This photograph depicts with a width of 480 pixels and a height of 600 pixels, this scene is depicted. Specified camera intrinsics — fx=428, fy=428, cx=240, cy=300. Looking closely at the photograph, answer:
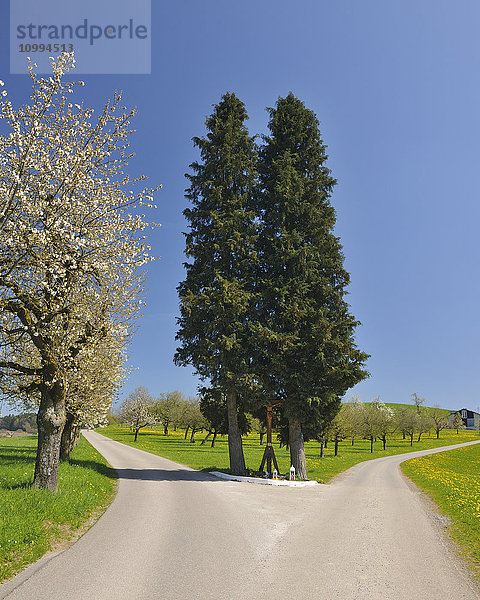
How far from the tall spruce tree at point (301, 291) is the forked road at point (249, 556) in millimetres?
8351

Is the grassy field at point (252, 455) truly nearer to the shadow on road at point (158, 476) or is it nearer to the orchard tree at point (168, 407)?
the shadow on road at point (158, 476)

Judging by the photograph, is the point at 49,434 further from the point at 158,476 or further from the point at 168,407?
the point at 168,407

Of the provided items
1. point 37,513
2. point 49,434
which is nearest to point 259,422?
point 49,434

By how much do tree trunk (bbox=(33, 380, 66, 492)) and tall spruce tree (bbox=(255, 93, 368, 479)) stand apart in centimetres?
1099

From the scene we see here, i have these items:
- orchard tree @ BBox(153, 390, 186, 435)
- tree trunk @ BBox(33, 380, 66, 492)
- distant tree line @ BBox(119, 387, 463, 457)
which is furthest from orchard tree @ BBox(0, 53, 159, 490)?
orchard tree @ BBox(153, 390, 186, 435)

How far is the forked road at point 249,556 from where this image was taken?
6672 mm

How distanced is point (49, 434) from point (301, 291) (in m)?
14.8

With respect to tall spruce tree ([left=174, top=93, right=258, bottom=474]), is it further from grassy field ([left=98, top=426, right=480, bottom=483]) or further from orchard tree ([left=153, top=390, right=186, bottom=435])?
orchard tree ([left=153, top=390, right=186, bottom=435])

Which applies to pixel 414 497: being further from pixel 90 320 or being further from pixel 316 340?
pixel 90 320

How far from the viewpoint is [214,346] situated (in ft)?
73.6

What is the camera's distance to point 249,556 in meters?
8.46

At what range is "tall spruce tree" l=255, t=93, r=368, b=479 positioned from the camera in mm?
22719

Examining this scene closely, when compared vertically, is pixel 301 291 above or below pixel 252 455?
above

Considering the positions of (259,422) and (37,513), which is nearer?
(37,513)
